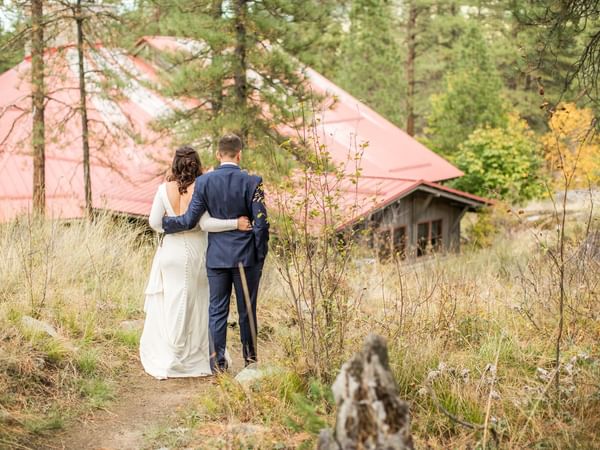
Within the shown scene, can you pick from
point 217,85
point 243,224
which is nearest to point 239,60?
point 217,85

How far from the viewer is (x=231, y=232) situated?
215 inches

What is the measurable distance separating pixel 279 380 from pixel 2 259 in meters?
3.60

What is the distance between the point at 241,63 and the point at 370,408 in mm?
11956

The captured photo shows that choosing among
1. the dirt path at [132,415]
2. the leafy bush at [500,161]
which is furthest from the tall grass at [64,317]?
the leafy bush at [500,161]

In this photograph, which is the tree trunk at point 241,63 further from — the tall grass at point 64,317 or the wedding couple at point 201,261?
the wedding couple at point 201,261

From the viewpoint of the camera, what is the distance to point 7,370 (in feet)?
16.0

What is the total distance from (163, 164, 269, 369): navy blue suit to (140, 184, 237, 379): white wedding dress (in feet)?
1.12

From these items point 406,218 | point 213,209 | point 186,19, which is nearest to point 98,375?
point 213,209

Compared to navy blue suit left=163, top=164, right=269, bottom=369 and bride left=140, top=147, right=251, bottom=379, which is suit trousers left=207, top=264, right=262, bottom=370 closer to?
navy blue suit left=163, top=164, right=269, bottom=369

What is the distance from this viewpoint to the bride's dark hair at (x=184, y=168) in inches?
228

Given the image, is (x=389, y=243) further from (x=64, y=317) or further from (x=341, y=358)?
(x=341, y=358)

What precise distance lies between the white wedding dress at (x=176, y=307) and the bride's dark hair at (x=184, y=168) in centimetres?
15

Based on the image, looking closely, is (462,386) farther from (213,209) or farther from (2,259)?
(2,259)

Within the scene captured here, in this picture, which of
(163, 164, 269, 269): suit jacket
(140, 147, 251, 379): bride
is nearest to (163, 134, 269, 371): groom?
(163, 164, 269, 269): suit jacket
